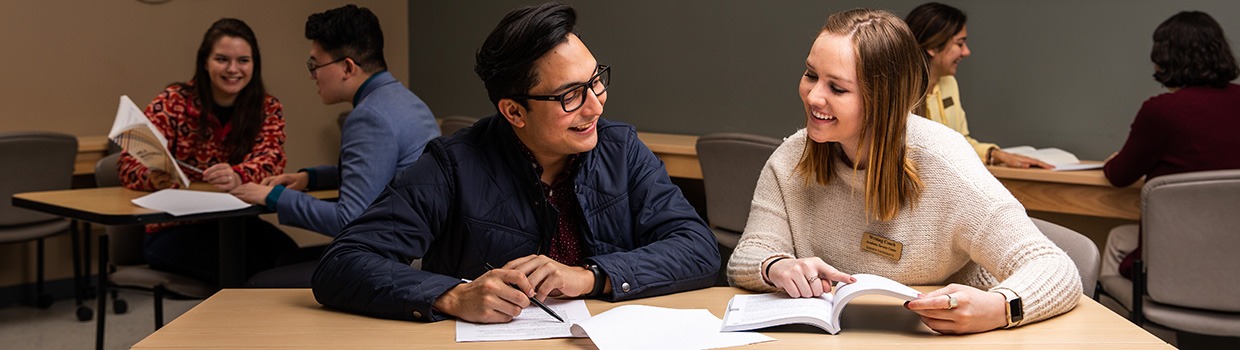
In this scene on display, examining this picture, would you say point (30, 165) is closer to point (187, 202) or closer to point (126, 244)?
point (126, 244)

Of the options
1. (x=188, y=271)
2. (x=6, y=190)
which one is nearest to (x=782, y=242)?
(x=188, y=271)

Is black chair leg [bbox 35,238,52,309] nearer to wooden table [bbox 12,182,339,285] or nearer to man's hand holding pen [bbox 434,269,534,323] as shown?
wooden table [bbox 12,182,339,285]

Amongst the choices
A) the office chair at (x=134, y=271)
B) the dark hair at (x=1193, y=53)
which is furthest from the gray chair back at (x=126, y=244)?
the dark hair at (x=1193, y=53)

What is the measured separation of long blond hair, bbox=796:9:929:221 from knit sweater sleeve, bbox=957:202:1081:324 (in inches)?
5.6

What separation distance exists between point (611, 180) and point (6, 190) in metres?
3.30

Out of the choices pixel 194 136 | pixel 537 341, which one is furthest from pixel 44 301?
pixel 537 341

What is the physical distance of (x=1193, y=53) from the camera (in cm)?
358

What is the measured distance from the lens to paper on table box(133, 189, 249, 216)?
3.34 m

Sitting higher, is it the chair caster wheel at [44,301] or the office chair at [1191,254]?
the office chair at [1191,254]

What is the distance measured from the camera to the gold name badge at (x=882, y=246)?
2.08 meters

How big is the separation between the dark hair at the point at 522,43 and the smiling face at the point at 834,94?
1.51ft

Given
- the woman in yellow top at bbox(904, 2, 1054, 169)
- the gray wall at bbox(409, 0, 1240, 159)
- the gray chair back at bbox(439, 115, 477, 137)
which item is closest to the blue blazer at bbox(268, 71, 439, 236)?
the gray wall at bbox(409, 0, 1240, 159)

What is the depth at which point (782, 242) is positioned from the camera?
86.4 inches

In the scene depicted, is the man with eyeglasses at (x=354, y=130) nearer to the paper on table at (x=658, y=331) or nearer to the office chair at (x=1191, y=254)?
the paper on table at (x=658, y=331)
